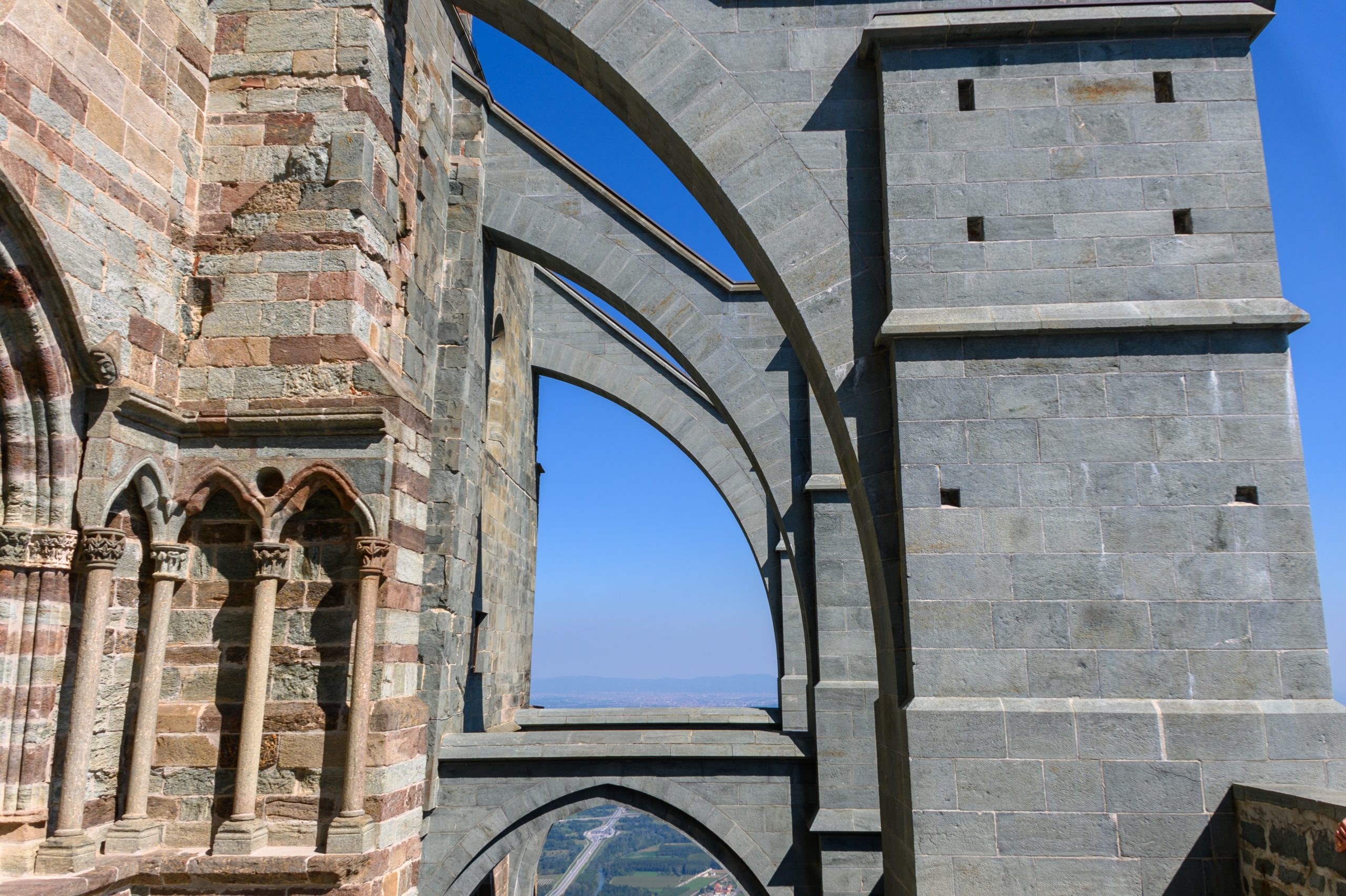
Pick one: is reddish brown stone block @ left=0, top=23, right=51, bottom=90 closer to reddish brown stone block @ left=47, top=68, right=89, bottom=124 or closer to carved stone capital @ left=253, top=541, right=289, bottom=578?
reddish brown stone block @ left=47, top=68, right=89, bottom=124

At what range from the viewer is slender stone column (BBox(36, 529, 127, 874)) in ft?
12.3

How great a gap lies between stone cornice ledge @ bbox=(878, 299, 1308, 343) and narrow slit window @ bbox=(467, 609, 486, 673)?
7495mm

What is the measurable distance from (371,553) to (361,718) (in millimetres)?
719

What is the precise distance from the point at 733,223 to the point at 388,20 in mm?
2153

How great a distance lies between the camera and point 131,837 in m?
4.06

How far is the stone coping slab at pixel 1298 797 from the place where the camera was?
338 centimetres

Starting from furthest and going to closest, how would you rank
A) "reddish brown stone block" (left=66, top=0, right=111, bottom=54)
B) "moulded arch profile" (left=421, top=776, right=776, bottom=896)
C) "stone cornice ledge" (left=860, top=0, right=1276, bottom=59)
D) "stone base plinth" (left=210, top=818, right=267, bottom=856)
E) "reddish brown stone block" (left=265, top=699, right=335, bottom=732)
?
"moulded arch profile" (left=421, top=776, right=776, bottom=896) → "stone cornice ledge" (left=860, top=0, right=1276, bottom=59) → "reddish brown stone block" (left=265, top=699, right=335, bottom=732) → "stone base plinth" (left=210, top=818, right=267, bottom=856) → "reddish brown stone block" (left=66, top=0, right=111, bottom=54)

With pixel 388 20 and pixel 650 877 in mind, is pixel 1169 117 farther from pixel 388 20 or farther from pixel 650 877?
pixel 650 877

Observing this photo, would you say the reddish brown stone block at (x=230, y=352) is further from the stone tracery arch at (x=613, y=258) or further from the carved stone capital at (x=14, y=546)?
the stone tracery arch at (x=613, y=258)

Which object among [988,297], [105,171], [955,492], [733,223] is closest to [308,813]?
[105,171]

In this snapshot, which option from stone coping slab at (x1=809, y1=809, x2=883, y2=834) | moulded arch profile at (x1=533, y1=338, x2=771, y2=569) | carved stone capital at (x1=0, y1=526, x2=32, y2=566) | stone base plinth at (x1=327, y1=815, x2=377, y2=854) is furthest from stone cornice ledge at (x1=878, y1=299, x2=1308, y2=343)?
moulded arch profile at (x1=533, y1=338, x2=771, y2=569)

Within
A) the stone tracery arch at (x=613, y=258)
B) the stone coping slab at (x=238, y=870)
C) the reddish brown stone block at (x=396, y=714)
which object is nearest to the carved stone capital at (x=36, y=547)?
the stone coping slab at (x=238, y=870)

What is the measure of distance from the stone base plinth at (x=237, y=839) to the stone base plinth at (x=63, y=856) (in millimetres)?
475

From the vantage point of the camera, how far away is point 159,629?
4.22 m
